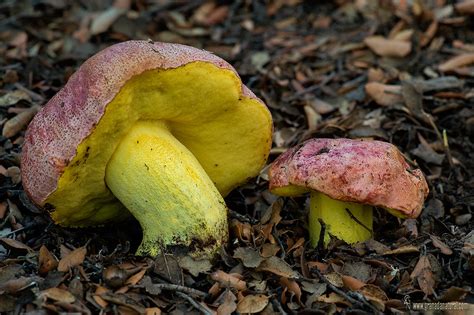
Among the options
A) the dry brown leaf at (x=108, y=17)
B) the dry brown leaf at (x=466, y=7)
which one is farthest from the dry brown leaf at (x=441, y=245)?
→ the dry brown leaf at (x=108, y=17)

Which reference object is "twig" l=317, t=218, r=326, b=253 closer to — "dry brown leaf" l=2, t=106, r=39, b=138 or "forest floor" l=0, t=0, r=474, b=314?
"forest floor" l=0, t=0, r=474, b=314

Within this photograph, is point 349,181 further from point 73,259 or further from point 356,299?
point 73,259

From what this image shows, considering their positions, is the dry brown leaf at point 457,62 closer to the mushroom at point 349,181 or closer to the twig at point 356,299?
the mushroom at point 349,181

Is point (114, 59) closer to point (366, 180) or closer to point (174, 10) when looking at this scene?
point (366, 180)

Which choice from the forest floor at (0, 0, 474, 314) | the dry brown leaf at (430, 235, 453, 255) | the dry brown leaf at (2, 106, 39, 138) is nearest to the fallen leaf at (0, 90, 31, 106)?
the forest floor at (0, 0, 474, 314)

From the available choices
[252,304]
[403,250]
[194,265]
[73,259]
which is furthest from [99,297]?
[403,250]

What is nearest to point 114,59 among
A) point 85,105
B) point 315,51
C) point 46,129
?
point 85,105
